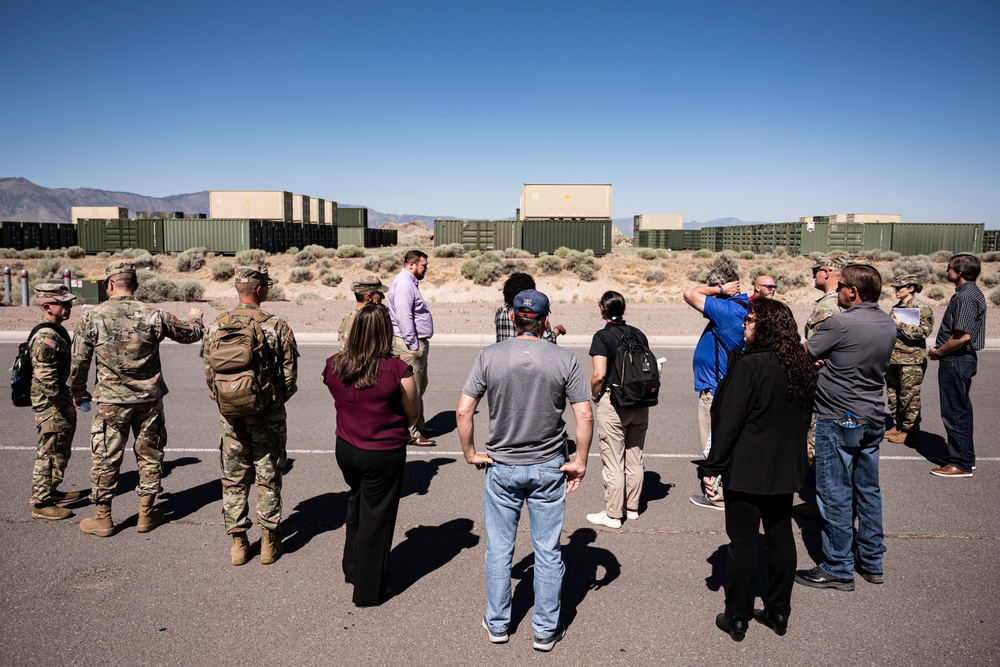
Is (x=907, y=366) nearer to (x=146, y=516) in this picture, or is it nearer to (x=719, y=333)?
(x=719, y=333)

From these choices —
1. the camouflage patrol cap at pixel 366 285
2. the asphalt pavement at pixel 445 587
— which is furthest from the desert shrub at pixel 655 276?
the camouflage patrol cap at pixel 366 285

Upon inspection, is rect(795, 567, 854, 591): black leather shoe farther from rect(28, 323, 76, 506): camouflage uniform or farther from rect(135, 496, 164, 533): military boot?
rect(28, 323, 76, 506): camouflage uniform

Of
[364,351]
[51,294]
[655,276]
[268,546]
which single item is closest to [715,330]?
[364,351]

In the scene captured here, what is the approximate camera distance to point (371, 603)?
173 inches

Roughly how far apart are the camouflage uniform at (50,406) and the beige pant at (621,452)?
4.18 m

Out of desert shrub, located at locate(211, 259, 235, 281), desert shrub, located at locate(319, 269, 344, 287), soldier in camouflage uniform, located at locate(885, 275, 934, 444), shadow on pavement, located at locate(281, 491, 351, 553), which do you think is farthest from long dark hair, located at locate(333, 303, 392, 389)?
desert shrub, located at locate(211, 259, 235, 281)

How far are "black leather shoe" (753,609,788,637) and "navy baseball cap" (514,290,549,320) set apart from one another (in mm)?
2195

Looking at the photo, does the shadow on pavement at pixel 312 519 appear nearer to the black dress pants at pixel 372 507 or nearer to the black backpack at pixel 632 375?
the black dress pants at pixel 372 507

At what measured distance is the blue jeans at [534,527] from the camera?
150 inches

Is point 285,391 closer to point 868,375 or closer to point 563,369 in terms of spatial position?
point 563,369

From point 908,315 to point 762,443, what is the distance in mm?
3262

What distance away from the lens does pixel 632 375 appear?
5312 mm

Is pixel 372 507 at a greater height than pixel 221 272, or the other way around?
pixel 221 272

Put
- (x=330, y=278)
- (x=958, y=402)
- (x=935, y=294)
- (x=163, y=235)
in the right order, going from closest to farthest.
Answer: (x=958, y=402)
(x=935, y=294)
(x=330, y=278)
(x=163, y=235)
